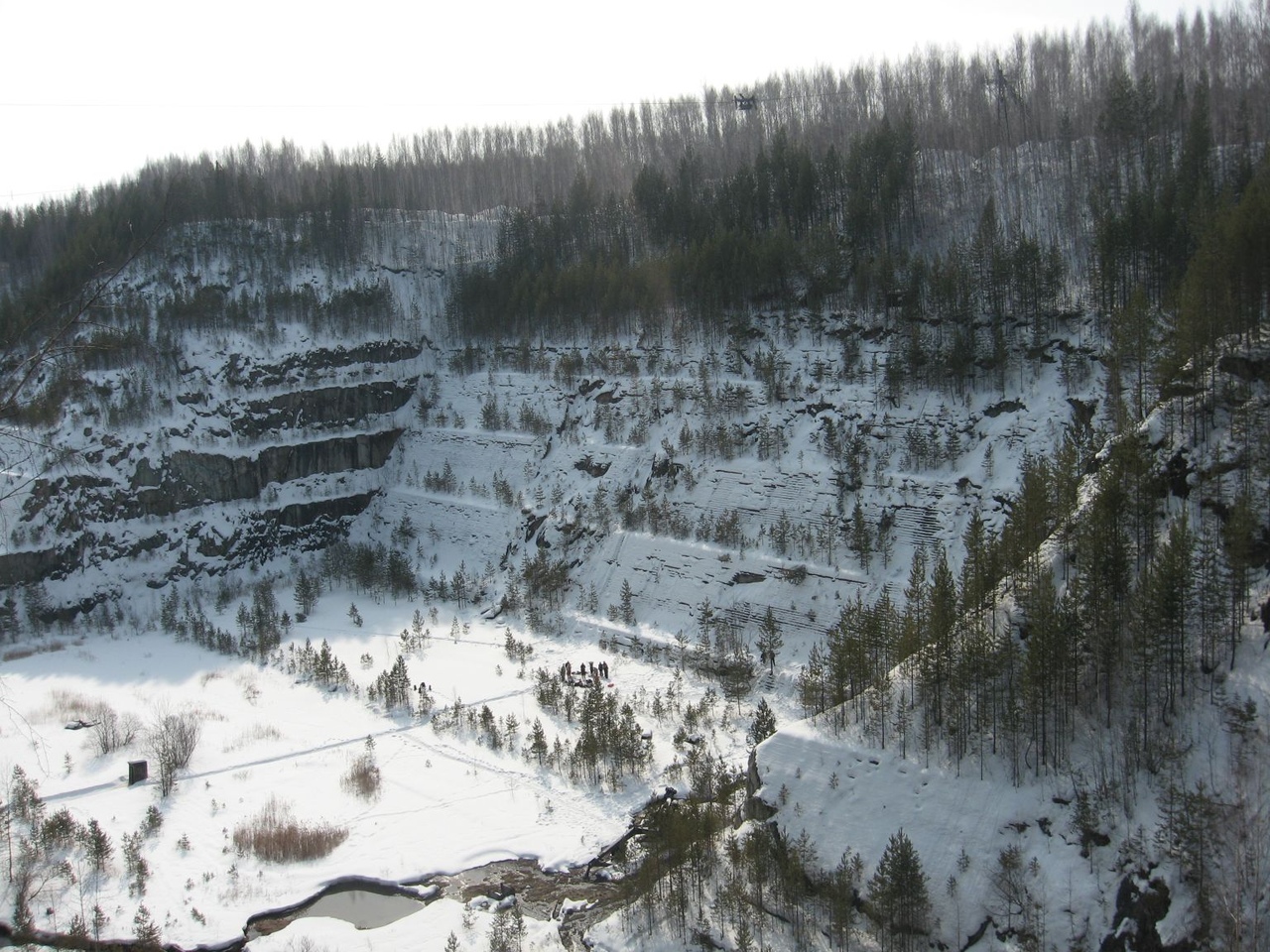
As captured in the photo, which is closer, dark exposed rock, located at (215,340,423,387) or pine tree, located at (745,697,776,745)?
pine tree, located at (745,697,776,745)

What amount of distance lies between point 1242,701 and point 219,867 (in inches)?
747

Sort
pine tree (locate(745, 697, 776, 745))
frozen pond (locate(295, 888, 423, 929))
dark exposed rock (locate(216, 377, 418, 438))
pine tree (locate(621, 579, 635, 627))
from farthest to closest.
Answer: dark exposed rock (locate(216, 377, 418, 438))
pine tree (locate(621, 579, 635, 627))
pine tree (locate(745, 697, 776, 745))
frozen pond (locate(295, 888, 423, 929))

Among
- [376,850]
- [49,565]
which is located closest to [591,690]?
[376,850]

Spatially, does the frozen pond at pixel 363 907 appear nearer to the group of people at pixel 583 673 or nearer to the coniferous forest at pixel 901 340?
the coniferous forest at pixel 901 340

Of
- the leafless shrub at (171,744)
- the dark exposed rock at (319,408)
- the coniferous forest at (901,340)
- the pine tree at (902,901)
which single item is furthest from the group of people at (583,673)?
the dark exposed rock at (319,408)

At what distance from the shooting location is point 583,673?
2642cm

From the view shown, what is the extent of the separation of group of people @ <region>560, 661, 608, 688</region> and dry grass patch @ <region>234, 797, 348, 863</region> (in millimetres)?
8681

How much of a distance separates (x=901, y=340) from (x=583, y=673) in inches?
716

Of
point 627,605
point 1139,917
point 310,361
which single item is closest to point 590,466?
point 627,605

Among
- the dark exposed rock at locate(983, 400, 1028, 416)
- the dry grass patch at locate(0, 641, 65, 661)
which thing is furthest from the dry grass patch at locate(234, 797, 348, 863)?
the dark exposed rock at locate(983, 400, 1028, 416)

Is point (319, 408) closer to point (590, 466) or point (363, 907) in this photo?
point (590, 466)

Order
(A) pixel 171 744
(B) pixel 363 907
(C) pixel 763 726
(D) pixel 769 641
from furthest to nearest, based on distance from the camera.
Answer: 1. (D) pixel 769 641
2. (A) pixel 171 744
3. (C) pixel 763 726
4. (B) pixel 363 907

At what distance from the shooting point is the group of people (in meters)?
25.9

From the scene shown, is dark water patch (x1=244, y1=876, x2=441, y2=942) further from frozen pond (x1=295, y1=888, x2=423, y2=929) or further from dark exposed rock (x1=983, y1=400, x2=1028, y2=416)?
dark exposed rock (x1=983, y1=400, x2=1028, y2=416)
